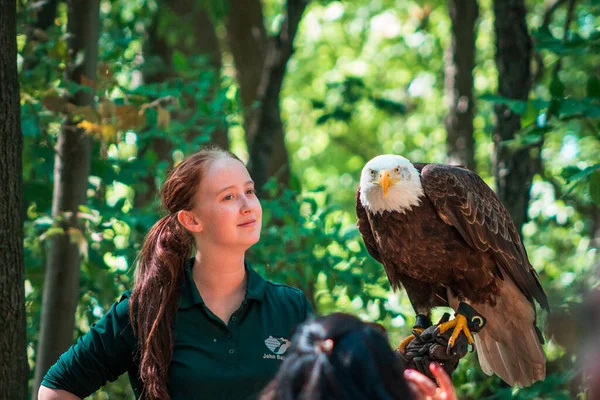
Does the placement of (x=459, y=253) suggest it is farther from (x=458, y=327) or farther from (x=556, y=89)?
(x=556, y=89)

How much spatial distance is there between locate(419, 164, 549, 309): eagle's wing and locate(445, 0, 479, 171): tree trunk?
3.71m

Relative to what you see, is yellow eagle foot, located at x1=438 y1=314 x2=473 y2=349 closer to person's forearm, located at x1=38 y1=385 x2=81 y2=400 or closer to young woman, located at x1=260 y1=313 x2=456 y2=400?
person's forearm, located at x1=38 y1=385 x2=81 y2=400

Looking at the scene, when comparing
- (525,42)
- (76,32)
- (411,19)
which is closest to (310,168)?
(411,19)

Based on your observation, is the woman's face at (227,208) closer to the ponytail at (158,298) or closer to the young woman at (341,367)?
the ponytail at (158,298)

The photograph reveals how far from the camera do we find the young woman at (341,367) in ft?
4.66

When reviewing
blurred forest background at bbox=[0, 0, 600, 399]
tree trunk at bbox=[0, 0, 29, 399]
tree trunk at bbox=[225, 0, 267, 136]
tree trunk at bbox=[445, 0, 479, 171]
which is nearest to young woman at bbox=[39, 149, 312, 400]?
tree trunk at bbox=[0, 0, 29, 399]

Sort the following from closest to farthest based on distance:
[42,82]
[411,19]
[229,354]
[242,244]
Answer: [229,354], [242,244], [42,82], [411,19]

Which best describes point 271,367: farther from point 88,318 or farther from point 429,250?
point 88,318

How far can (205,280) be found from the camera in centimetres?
275

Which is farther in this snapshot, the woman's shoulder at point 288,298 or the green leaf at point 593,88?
the green leaf at point 593,88

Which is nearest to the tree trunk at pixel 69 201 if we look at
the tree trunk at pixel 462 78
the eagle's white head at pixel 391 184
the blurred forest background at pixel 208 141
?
the blurred forest background at pixel 208 141

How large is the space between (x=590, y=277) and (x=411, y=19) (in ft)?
36.5

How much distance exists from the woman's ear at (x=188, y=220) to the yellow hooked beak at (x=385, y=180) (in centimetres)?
96

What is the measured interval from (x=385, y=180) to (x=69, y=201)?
5.54ft
